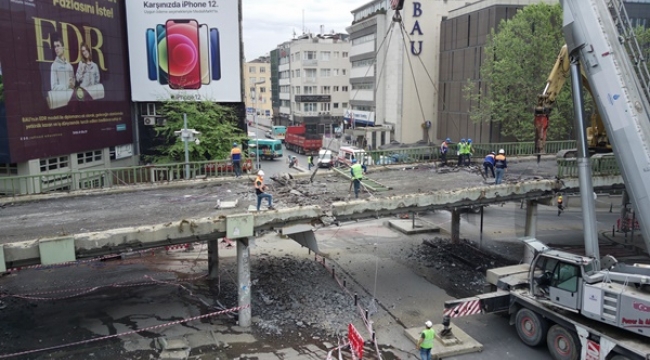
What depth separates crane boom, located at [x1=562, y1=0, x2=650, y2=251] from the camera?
46.3 feet

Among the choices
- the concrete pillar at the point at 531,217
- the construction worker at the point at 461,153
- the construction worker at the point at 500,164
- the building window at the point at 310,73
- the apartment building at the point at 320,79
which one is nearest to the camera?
the construction worker at the point at 500,164

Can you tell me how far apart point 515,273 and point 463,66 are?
3802 cm

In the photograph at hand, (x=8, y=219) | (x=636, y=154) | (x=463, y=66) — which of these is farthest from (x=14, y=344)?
(x=463, y=66)

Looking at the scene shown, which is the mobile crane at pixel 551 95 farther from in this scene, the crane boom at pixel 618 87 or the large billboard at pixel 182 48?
the large billboard at pixel 182 48

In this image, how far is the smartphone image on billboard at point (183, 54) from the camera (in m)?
38.8

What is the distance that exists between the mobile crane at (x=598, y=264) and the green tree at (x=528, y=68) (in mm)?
20555

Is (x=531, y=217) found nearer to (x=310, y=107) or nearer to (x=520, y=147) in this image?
(x=520, y=147)

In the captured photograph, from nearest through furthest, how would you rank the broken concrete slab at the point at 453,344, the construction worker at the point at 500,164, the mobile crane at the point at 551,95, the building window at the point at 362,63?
the broken concrete slab at the point at 453,344, the mobile crane at the point at 551,95, the construction worker at the point at 500,164, the building window at the point at 362,63

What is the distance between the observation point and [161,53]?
3900 centimetres

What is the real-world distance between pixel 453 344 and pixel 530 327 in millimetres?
2544

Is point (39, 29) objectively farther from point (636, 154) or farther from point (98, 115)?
point (636, 154)

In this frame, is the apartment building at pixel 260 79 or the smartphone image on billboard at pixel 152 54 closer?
the smartphone image on billboard at pixel 152 54

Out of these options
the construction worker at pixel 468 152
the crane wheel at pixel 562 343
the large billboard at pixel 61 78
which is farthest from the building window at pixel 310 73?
the crane wheel at pixel 562 343

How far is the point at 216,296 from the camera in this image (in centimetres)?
2033
